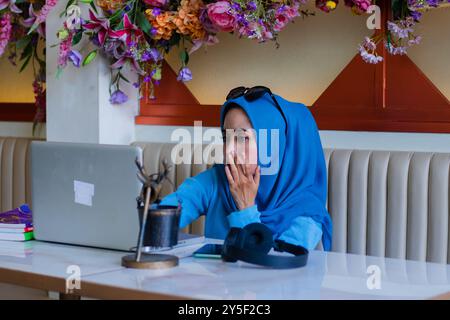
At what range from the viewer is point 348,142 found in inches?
137

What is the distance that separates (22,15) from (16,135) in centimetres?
87

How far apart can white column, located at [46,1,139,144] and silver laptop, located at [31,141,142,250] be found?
1.51 m

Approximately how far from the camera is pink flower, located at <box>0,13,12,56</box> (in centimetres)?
401

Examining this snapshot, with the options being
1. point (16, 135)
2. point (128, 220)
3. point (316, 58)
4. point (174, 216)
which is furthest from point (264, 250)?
point (16, 135)

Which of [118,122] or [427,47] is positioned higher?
[427,47]

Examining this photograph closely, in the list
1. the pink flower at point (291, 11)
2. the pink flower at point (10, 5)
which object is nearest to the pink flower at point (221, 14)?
the pink flower at point (291, 11)

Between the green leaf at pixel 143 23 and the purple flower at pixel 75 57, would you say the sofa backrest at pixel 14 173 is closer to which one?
the purple flower at pixel 75 57

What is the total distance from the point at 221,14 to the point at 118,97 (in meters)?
0.89

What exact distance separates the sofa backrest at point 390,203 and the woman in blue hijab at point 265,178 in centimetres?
56

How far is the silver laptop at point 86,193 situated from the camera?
84.3 inches

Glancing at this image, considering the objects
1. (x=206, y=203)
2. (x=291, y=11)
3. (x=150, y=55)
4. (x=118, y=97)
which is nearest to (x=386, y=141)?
(x=291, y=11)


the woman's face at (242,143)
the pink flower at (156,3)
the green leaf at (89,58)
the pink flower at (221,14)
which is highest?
the pink flower at (156,3)

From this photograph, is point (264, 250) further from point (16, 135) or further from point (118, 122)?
point (16, 135)

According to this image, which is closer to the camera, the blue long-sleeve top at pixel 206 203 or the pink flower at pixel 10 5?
the blue long-sleeve top at pixel 206 203
